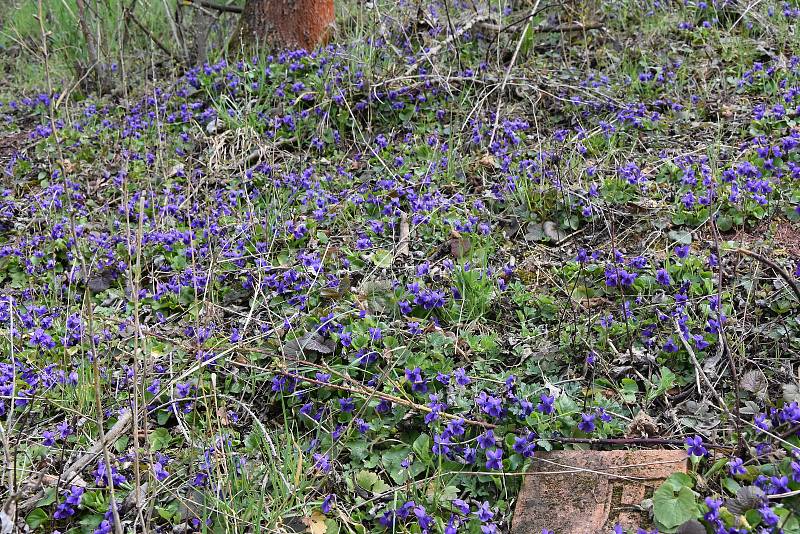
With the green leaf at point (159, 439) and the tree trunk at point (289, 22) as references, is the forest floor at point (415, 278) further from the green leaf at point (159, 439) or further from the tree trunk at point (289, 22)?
the tree trunk at point (289, 22)

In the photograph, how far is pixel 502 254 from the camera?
361 centimetres

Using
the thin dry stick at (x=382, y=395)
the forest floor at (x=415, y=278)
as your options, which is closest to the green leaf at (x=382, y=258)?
the forest floor at (x=415, y=278)

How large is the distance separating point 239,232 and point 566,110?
2100mm

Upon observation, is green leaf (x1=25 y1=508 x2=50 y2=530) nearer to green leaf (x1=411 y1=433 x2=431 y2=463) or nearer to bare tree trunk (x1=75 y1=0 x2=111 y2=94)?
green leaf (x1=411 y1=433 x2=431 y2=463)

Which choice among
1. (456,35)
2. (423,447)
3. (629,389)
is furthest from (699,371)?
(456,35)

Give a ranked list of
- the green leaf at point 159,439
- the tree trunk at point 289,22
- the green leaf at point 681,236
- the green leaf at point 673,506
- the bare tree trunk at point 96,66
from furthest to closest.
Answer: the bare tree trunk at point 96,66 → the tree trunk at point 289,22 → the green leaf at point 681,236 → the green leaf at point 159,439 → the green leaf at point 673,506

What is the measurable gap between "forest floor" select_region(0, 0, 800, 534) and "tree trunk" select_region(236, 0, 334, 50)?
19 centimetres

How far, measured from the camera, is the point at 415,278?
339 centimetres

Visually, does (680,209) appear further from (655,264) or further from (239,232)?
(239,232)

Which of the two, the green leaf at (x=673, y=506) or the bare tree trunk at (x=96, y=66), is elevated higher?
the bare tree trunk at (x=96, y=66)

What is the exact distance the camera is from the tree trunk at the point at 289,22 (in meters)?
5.50

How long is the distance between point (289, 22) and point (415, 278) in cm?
291

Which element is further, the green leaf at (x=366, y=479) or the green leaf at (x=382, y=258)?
the green leaf at (x=382, y=258)

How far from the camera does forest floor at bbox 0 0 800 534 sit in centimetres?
246
